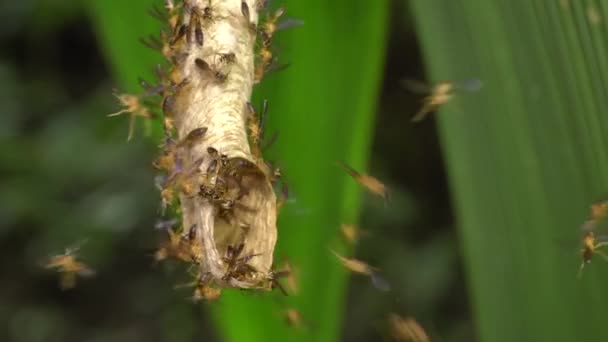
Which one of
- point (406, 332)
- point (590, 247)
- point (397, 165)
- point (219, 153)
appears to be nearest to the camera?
point (219, 153)

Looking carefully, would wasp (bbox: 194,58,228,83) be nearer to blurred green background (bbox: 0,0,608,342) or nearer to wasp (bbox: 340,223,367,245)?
blurred green background (bbox: 0,0,608,342)

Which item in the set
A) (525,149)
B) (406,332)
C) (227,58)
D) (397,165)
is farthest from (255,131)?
(397,165)

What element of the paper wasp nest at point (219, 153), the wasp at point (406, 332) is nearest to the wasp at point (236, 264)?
the paper wasp nest at point (219, 153)

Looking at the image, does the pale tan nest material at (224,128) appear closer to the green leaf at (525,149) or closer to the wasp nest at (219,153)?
the wasp nest at (219,153)

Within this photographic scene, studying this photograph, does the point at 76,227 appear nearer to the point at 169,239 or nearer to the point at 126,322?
the point at 126,322

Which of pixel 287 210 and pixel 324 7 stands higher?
pixel 324 7

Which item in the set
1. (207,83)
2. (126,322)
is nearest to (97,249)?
(126,322)

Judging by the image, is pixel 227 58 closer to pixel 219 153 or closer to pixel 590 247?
pixel 219 153
